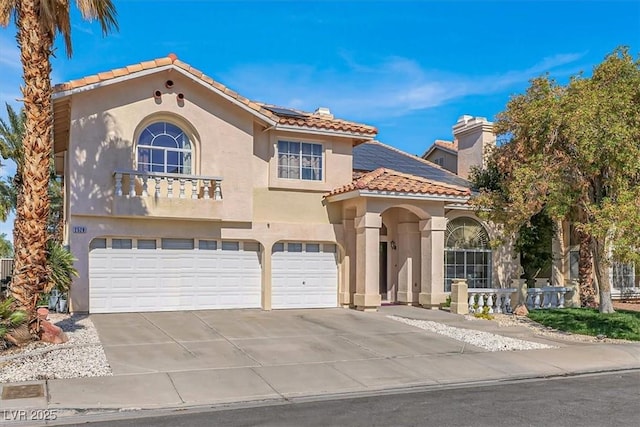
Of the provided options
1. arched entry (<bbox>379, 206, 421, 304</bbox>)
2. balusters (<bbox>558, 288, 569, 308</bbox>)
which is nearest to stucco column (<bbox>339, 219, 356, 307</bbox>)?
arched entry (<bbox>379, 206, 421, 304</bbox>)

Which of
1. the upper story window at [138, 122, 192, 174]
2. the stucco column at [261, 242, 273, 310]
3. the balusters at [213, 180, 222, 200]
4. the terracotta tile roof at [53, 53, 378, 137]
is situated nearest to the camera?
the terracotta tile roof at [53, 53, 378, 137]

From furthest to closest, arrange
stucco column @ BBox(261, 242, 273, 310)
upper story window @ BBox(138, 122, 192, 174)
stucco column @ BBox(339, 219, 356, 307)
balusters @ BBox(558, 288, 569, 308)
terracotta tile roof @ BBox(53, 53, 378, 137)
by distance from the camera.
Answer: balusters @ BBox(558, 288, 569, 308), stucco column @ BBox(339, 219, 356, 307), stucco column @ BBox(261, 242, 273, 310), upper story window @ BBox(138, 122, 192, 174), terracotta tile roof @ BBox(53, 53, 378, 137)

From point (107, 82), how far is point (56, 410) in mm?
10096

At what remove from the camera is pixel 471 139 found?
2542cm

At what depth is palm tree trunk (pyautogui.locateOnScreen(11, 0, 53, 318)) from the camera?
12.3 m

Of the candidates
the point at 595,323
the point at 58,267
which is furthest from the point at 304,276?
the point at 595,323

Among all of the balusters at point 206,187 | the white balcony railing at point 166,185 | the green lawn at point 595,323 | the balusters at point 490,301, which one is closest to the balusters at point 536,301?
the balusters at point 490,301

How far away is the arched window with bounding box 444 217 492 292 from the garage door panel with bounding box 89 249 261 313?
714 centimetres

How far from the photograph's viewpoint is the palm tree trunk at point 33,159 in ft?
40.2

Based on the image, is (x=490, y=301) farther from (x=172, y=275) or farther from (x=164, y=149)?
(x=164, y=149)

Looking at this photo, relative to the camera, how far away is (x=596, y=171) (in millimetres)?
15586

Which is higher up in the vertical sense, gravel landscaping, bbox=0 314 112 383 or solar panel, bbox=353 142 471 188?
solar panel, bbox=353 142 471 188

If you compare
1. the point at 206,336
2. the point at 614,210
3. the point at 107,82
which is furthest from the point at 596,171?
the point at 107,82

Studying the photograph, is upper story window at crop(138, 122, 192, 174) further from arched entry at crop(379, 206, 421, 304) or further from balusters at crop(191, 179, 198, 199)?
arched entry at crop(379, 206, 421, 304)
